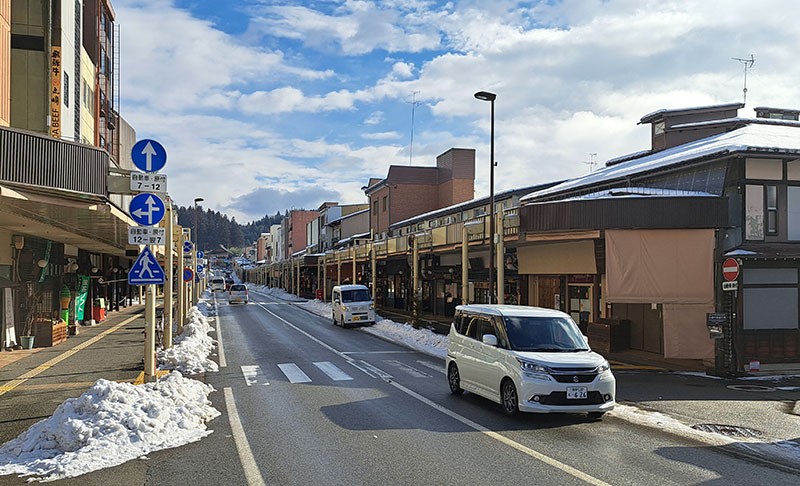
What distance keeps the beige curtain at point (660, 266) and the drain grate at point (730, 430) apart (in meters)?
7.74

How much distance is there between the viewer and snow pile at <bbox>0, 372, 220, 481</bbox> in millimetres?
7938

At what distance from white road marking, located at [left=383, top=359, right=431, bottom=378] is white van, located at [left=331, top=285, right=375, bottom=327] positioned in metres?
13.2

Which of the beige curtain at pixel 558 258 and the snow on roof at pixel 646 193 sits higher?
the snow on roof at pixel 646 193

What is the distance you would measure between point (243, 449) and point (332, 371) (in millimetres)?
8129

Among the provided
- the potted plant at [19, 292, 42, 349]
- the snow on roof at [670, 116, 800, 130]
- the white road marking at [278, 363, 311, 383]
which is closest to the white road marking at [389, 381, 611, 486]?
the white road marking at [278, 363, 311, 383]

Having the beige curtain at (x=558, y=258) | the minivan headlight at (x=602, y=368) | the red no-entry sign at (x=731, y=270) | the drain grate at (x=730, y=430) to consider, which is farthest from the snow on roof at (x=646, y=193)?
the minivan headlight at (x=602, y=368)

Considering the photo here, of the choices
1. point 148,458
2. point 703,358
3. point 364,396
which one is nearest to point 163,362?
point 364,396

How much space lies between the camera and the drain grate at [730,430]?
33.5 ft

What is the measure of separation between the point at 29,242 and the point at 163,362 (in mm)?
8806

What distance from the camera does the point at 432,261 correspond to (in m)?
41.5

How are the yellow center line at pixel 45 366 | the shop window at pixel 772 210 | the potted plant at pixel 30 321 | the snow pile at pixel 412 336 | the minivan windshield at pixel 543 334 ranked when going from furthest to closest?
the snow pile at pixel 412 336, the potted plant at pixel 30 321, the shop window at pixel 772 210, the yellow center line at pixel 45 366, the minivan windshield at pixel 543 334

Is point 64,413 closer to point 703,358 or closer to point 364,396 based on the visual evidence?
point 364,396

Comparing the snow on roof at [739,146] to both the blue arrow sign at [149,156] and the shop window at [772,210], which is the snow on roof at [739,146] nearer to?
the shop window at [772,210]

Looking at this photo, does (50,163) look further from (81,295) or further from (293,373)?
(81,295)
